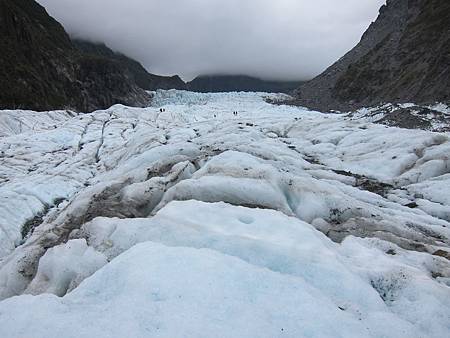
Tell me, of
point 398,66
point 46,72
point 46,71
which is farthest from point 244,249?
point 46,71

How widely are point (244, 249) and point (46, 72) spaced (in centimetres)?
9229

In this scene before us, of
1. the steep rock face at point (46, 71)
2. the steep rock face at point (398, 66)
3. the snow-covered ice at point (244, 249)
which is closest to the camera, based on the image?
the snow-covered ice at point (244, 249)

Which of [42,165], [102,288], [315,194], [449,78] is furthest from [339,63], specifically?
[102,288]

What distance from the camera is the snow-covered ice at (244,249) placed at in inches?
292

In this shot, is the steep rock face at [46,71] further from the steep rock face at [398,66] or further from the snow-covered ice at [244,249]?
the snow-covered ice at [244,249]

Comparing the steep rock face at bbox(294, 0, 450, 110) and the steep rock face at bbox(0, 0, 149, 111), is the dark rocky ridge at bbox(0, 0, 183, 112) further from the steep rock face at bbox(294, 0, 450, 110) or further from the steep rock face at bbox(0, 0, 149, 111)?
the steep rock face at bbox(294, 0, 450, 110)

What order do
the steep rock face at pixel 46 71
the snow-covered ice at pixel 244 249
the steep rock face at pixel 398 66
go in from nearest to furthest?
the snow-covered ice at pixel 244 249
the steep rock face at pixel 398 66
the steep rock face at pixel 46 71

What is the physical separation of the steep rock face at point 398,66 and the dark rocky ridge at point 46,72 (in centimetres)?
4931

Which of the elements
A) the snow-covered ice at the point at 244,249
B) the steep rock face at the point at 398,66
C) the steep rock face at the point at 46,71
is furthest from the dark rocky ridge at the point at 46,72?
the snow-covered ice at the point at 244,249

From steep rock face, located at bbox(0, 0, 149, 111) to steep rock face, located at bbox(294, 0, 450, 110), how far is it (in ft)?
161

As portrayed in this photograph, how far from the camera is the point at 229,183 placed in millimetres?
14031

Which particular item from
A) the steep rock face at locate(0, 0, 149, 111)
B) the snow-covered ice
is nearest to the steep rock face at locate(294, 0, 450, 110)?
the snow-covered ice

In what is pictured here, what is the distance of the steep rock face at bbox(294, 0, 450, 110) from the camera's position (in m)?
57.6

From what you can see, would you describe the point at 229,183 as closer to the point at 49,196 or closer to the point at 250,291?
the point at 250,291
